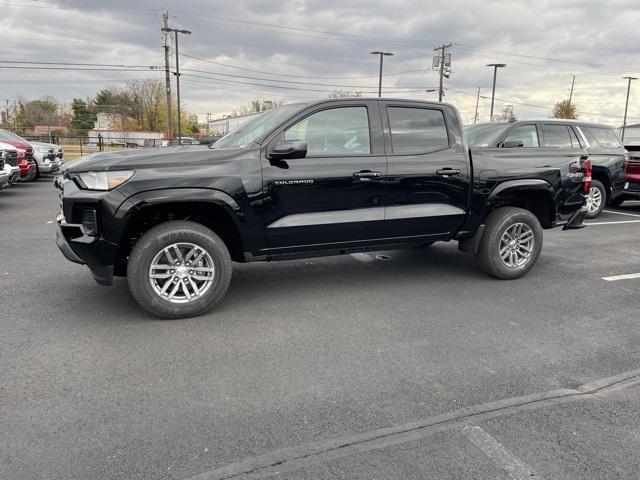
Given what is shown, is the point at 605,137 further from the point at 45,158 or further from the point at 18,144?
the point at 45,158

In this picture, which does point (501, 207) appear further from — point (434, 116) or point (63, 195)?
point (63, 195)

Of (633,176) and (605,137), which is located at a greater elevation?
(605,137)

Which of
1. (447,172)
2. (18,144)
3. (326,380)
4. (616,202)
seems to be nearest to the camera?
(326,380)

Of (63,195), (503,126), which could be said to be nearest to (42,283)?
(63,195)

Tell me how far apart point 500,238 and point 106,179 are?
160 inches

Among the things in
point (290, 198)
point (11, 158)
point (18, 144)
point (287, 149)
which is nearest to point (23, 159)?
point (18, 144)

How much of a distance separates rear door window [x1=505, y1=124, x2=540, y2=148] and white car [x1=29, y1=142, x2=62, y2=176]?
1395 cm

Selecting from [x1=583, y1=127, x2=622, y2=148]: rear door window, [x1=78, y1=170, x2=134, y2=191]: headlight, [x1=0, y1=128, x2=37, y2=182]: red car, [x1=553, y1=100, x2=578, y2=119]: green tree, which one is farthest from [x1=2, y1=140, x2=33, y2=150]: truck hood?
[x1=553, y1=100, x2=578, y2=119]: green tree

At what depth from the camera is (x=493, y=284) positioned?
5.62 meters

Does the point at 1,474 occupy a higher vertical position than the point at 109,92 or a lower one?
lower

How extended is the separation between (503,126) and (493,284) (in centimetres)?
464

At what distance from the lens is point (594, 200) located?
1061 centimetres

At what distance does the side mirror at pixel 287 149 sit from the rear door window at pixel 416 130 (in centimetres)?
111

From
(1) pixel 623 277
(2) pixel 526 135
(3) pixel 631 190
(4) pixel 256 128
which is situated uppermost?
(2) pixel 526 135
